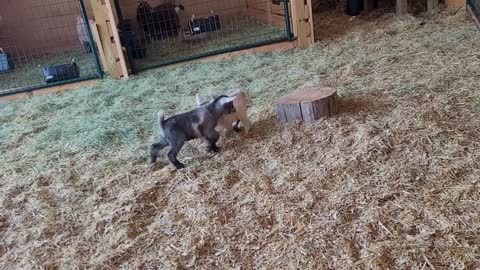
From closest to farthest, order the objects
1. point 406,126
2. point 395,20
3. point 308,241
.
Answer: point 308,241 < point 406,126 < point 395,20

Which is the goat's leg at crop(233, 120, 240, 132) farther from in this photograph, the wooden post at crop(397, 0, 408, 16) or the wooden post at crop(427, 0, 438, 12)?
the wooden post at crop(427, 0, 438, 12)

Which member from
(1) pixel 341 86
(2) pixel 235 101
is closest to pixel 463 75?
(1) pixel 341 86

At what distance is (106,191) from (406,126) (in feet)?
6.00

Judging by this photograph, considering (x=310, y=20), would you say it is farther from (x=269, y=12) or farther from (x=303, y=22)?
(x=269, y=12)

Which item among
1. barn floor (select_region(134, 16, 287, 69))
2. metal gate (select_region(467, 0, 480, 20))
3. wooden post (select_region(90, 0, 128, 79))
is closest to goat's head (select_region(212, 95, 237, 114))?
wooden post (select_region(90, 0, 128, 79))

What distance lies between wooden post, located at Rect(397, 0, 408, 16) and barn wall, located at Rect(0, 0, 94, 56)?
4583 mm

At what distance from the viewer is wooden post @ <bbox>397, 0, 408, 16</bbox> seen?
19.0 ft

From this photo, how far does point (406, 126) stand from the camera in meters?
2.73

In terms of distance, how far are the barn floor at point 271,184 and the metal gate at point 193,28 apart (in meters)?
1.54

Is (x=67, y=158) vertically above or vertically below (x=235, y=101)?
below

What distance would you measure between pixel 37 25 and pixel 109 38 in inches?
102

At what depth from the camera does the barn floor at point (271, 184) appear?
185 centimetres

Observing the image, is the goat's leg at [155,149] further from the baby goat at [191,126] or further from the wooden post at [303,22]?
the wooden post at [303,22]

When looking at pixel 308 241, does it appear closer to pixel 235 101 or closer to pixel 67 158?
pixel 235 101
